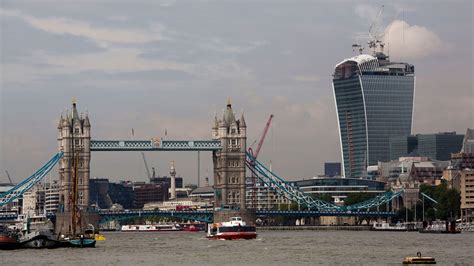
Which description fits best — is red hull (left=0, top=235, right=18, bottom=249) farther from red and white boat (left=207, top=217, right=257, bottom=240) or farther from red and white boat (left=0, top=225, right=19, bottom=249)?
red and white boat (left=207, top=217, right=257, bottom=240)

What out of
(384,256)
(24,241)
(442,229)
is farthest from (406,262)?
(442,229)

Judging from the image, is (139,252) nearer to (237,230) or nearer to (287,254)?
(287,254)

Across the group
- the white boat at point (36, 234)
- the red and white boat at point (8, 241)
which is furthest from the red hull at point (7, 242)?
the white boat at point (36, 234)

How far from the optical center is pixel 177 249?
133 metres

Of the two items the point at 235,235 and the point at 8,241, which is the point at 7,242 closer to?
the point at 8,241

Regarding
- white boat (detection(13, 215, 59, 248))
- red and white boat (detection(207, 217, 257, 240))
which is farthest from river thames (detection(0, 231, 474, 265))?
red and white boat (detection(207, 217, 257, 240))

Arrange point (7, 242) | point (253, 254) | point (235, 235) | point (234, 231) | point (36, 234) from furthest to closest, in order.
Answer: point (234, 231)
point (235, 235)
point (36, 234)
point (7, 242)
point (253, 254)

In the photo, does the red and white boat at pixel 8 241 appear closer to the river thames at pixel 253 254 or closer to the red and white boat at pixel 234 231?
the river thames at pixel 253 254

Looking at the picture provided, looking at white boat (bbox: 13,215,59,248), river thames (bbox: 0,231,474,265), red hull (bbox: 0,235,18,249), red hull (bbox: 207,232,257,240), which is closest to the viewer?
river thames (bbox: 0,231,474,265)

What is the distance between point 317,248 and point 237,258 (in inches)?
800

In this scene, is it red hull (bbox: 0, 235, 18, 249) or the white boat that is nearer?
red hull (bbox: 0, 235, 18, 249)

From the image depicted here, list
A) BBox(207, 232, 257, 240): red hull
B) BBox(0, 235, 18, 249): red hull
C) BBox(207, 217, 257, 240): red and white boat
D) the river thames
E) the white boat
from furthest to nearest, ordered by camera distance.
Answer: BBox(207, 217, 257, 240): red and white boat → BBox(207, 232, 257, 240): red hull → the white boat → BBox(0, 235, 18, 249): red hull → the river thames

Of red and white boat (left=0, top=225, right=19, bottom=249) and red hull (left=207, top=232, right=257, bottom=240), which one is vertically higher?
red hull (left=207, top=232, right=257, bottom=240)

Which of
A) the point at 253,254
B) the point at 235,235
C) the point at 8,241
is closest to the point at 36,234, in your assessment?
the point at 8,241
